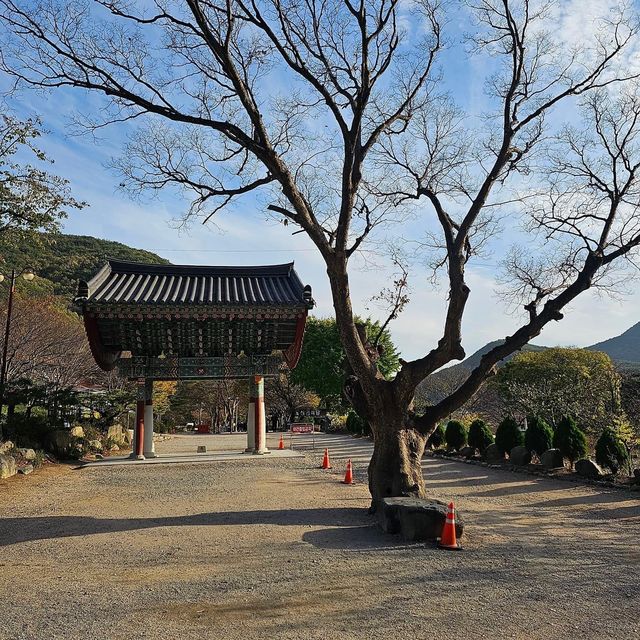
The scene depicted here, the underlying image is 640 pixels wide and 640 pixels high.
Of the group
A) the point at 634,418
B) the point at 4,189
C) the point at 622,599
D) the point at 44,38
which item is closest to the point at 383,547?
the point at 622,599

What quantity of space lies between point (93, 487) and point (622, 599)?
10829 millimetres

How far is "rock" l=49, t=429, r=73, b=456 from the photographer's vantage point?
16.9m

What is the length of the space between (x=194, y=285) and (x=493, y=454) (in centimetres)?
1166

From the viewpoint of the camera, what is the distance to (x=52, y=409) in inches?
736

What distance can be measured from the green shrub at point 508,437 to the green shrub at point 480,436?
1.17 meters

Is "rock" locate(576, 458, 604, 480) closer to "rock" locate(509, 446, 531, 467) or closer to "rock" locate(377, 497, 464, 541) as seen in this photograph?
"rock" locate(509, 446, 531, 467)

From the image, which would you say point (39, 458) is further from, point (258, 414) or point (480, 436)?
point (480, 436)

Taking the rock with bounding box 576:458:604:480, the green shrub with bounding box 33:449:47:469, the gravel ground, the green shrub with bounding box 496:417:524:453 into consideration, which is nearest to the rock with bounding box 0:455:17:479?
the green shrub with bounding box 33:449:47:469

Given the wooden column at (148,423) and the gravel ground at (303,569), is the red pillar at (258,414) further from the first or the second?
the gravel ground at (303,569)

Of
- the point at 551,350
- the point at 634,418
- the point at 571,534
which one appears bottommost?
the point at 571,534

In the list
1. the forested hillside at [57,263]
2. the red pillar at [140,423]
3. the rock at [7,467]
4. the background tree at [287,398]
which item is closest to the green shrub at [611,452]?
the red pillar at [140,423]

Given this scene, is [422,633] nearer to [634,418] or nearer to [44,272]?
[634,418]

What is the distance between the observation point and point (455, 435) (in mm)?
19578

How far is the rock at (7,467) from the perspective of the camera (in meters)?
12.6
